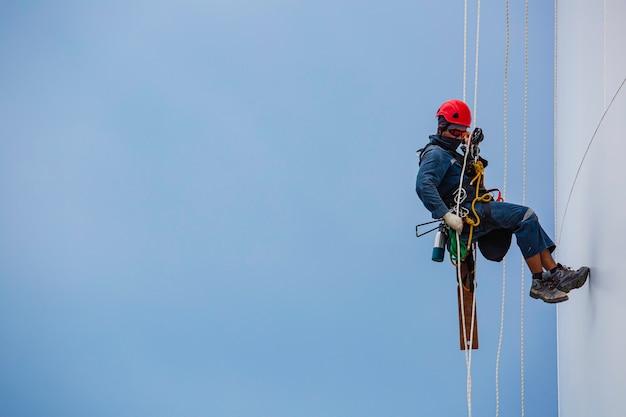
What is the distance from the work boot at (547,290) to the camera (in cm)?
467

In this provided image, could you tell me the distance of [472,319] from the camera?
16.4ft

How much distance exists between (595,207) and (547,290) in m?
0.53

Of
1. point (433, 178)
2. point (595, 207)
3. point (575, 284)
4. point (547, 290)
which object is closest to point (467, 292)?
point (547, 290)

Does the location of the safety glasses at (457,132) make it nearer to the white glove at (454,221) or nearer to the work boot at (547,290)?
the white glove at (454,221)

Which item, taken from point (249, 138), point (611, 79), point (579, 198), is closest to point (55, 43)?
point (249, 138)

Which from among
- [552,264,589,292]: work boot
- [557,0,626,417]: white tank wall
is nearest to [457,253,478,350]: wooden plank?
[552,264,589,292]: work boot

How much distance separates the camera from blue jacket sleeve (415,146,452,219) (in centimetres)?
474

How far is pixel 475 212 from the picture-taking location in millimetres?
4785

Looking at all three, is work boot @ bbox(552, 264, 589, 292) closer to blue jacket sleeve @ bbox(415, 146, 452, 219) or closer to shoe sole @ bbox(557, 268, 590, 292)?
shoe sole @ bbox(557, 268, 590, 292)

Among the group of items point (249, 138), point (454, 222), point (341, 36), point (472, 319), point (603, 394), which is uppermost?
point (341, 36)

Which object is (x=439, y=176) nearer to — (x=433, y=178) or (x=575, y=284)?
(x=433, y=178)

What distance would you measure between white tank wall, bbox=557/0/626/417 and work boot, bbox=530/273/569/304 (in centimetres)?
20

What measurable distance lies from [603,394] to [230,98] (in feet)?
18.5

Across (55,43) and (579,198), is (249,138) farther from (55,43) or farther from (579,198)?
(579,198)
